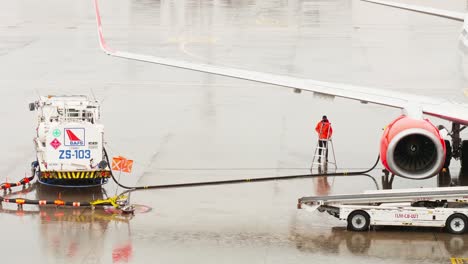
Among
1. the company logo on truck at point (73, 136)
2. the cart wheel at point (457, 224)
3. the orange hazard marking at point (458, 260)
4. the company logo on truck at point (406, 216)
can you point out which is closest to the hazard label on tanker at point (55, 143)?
the company logo on truck at point (73, 136)

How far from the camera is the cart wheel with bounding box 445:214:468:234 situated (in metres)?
23.8

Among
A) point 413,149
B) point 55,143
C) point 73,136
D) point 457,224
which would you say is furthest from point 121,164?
point 457,224

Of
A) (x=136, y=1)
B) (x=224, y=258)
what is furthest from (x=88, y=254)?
(x=136, y=1)

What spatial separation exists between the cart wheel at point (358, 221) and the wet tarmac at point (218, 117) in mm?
223

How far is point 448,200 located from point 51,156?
961cm

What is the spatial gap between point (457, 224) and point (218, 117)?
1360 centimetres

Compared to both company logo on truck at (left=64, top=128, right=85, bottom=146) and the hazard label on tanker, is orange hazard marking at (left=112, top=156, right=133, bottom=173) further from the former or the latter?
the hazard label on tanker

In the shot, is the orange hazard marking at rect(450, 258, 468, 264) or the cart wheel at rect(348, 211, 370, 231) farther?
the cart wheel at rect(348, 211, 370, 231)

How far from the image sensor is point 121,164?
89.4 ft

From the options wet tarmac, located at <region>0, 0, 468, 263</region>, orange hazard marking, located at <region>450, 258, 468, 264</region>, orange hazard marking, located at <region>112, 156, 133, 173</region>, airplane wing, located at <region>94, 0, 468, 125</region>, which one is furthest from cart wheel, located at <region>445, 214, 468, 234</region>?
orange hazard marking, located at <region>112, 156, 133, 173</region>

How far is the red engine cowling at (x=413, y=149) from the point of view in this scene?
2473cm

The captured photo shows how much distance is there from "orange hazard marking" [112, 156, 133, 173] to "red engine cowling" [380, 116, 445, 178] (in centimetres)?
636

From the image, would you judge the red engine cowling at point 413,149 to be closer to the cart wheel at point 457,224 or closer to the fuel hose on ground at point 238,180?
the cart wheel at point 457,224

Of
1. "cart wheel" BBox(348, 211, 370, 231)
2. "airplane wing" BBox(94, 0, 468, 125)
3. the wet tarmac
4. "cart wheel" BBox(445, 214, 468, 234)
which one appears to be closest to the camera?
the wet tarmac
